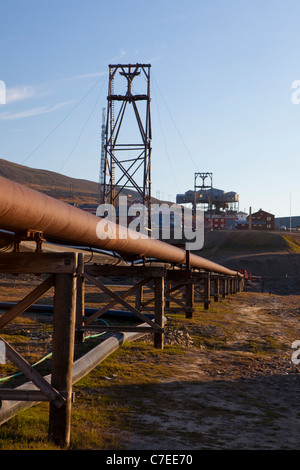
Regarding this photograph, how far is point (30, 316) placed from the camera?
18.0 m

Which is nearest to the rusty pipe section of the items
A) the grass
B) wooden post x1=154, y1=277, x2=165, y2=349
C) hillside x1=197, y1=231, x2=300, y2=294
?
the grass

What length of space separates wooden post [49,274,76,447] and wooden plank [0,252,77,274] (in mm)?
209

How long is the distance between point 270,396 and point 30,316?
11.1 meters

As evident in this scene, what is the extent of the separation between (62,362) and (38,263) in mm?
1355

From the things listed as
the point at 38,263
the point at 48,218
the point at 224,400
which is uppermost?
the point at 48,218

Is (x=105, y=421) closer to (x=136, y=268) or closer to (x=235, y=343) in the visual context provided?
(x=136, y=268)

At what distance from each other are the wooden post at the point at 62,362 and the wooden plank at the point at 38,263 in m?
0.21

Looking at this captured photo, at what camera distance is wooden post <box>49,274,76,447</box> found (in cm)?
614

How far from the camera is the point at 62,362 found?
20.2 feet

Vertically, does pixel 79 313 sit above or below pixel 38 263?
below

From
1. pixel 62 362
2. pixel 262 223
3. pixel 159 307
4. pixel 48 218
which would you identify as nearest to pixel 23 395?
pixel 62 362

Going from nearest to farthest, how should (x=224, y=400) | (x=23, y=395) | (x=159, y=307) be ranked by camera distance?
(x=23, y=395), (x=224, y=400), (x=159, y=307)

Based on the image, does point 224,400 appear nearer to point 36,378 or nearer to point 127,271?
point 36,378
